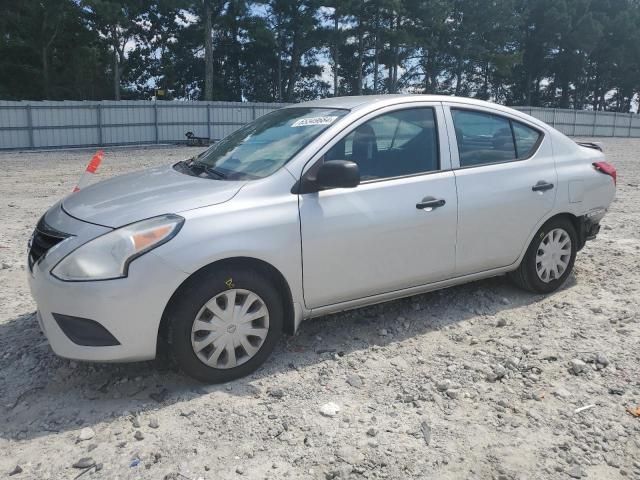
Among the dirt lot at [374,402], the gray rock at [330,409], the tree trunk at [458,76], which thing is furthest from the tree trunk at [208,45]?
the gray rock at [330,409]

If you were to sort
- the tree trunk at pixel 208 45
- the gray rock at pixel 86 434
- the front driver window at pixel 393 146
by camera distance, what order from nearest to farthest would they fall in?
the gray rock at pixel 86 434 → the front driver window at pixel 393 146 → the tree trunk at pixel 208 45

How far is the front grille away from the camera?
340 centimetres

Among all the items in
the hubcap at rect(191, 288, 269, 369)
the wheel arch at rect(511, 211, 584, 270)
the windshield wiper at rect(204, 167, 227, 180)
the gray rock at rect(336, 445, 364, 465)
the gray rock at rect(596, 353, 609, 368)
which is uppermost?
the windshield wiper at rect(204, 167, 227, 180)

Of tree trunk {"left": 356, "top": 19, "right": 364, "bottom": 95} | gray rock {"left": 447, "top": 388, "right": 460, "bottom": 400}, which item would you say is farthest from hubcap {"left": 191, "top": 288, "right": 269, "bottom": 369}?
tree trunk {"left": 356, "top": 19, "right": 364, "bottom": 95}

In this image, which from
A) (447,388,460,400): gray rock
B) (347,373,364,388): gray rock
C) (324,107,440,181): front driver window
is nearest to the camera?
(447,388,460,400): gray rock

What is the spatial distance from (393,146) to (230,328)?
174 cm

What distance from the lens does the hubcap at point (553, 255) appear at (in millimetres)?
4980

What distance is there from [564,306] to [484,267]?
2.73 feet

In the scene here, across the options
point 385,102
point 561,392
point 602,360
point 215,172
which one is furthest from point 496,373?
point 215,172

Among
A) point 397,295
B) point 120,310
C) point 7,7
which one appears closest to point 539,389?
point 397,295

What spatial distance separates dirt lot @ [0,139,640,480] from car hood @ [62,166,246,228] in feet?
3.29

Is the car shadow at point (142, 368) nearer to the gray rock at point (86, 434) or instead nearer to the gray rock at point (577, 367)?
the gray rock at point (86, 434)

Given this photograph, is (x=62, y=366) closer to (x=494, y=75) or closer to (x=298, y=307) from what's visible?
(x=298, y=307)

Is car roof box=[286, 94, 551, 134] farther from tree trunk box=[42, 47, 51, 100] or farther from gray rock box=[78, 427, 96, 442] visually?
tree trunk box=[42, 47, 51, 100]
